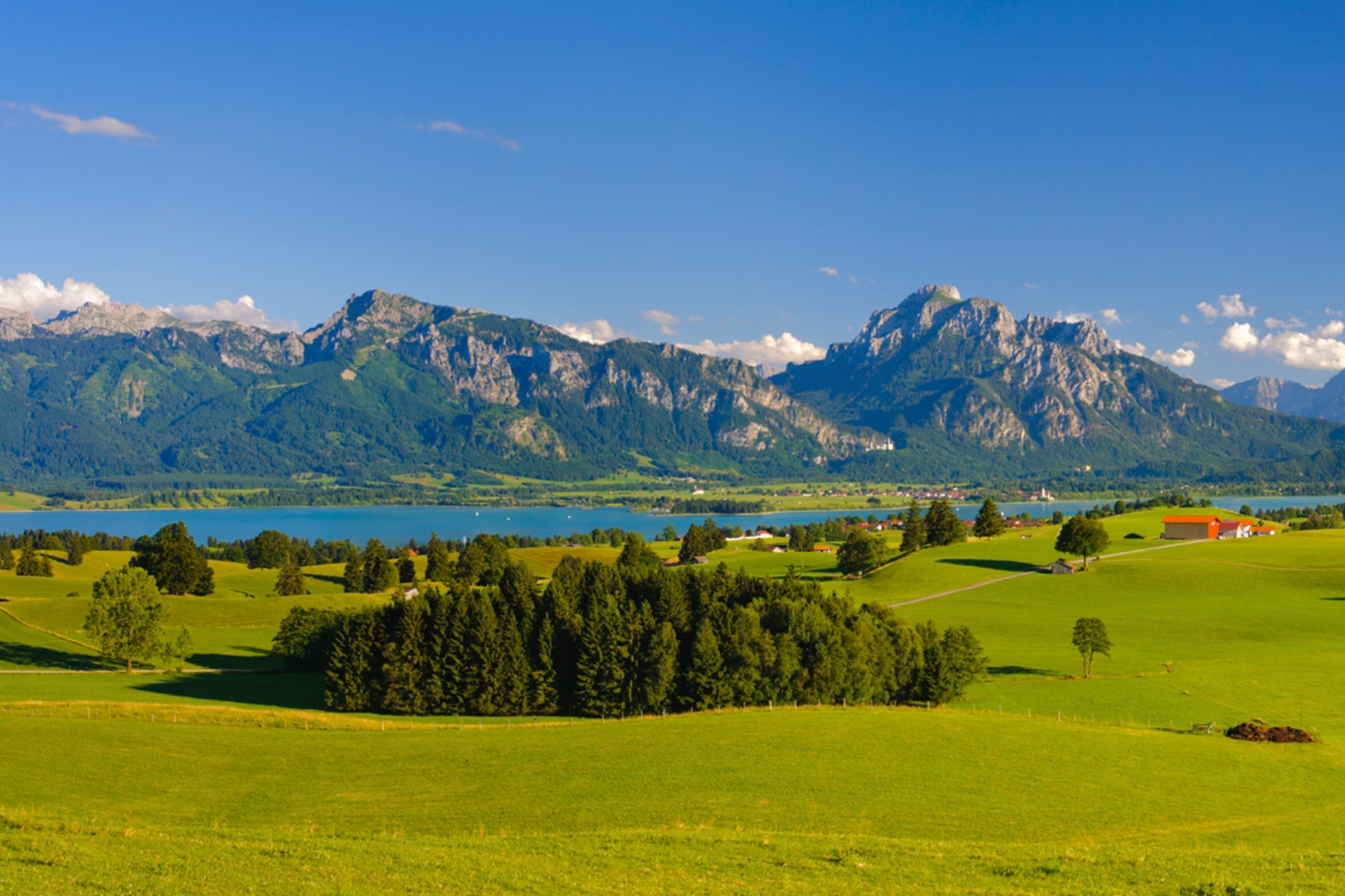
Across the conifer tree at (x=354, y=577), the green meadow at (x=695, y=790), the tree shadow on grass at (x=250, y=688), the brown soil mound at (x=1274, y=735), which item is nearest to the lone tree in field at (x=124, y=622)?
the green meadow at (x=695, y=790)

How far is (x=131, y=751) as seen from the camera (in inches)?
1336

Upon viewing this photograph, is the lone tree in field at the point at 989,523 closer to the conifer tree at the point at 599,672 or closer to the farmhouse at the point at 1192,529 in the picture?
the farmhouse at the point at 1192,529

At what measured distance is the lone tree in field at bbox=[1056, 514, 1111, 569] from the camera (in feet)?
325

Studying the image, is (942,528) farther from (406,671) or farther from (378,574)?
(406,671)

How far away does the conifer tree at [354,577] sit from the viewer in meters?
110

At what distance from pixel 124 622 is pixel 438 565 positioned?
185 feet

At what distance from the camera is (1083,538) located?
326ft

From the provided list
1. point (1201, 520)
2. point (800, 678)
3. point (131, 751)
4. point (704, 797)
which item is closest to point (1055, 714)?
point (800, 678)

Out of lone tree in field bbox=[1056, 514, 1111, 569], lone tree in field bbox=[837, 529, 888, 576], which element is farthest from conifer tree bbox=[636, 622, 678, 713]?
lone tree in field bbox=[1056, 514, 1111, 569]

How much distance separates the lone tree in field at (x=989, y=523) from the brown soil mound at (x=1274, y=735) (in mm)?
92510

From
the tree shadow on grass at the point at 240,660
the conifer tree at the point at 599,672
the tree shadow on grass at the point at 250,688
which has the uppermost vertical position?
the conifer tree at the point at 599,672

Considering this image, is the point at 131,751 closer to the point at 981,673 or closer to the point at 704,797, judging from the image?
the point at 704,797

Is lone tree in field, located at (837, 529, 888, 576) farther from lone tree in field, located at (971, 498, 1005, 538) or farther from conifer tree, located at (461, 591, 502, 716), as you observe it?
conifer tree, located at (461, 591, 502, 716)

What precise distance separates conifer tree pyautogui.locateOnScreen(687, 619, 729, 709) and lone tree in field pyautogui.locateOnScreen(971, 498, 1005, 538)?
90.7 metres
